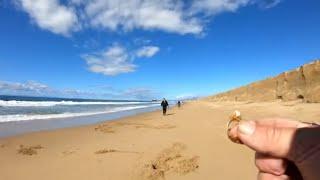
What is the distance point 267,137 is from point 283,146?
0.16ft

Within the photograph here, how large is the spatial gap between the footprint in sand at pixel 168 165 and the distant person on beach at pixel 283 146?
5690 mm

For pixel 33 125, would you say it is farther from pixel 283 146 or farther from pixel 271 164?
pixel 283 146

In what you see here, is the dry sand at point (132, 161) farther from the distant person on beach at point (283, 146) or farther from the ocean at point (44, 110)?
the ocean at point (44, 110)

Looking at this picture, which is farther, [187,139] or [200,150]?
[187,139]

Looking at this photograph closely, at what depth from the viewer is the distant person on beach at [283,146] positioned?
0.87 metres

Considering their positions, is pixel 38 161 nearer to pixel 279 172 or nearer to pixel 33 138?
pixel 33 138

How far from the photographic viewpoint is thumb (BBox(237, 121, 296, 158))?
95 centimetres

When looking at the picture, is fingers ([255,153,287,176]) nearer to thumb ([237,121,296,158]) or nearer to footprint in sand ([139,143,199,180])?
thumb ([237,121,296,158])

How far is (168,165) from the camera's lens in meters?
7.38

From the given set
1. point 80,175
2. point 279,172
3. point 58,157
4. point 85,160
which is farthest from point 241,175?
point 279,172

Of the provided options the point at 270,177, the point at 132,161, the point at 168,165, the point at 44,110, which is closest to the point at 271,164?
the point at 270,177

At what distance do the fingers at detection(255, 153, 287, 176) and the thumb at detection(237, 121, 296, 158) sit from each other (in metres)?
0.04

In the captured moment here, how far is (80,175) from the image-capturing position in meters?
7.01

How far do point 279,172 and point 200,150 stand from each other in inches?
322
